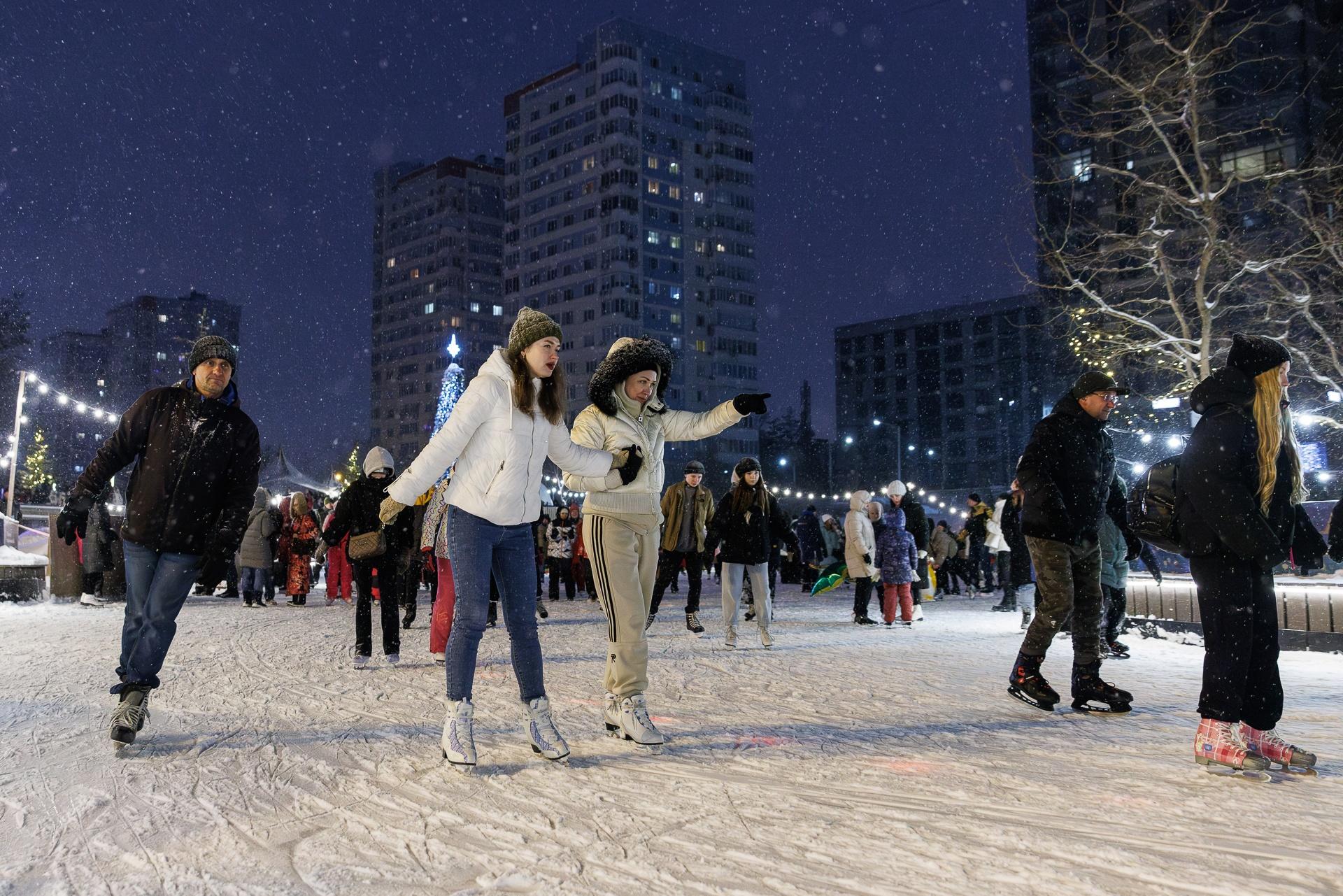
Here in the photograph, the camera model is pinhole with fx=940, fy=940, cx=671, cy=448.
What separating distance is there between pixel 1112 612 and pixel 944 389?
94940 millimetres

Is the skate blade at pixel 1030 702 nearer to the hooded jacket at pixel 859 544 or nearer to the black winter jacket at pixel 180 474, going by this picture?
the black winter jacket at pixel 180 474

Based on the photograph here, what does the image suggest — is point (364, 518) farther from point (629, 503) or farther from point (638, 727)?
point (638, 727)

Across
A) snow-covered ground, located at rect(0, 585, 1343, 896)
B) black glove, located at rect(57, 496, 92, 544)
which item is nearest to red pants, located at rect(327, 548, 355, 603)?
snow-covered ground, located at rect(0, 585, 1343, 896)

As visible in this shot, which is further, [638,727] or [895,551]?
[895,551]

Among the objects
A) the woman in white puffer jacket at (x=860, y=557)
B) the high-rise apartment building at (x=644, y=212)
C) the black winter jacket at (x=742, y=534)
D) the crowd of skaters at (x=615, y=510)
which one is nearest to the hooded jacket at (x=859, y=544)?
the woman in white puffer jacket at (x=860, y=557)

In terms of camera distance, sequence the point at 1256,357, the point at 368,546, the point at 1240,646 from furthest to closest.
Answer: the point at 368,546
the point at 1256,357
the point at 1240,646

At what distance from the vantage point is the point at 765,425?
82062 mm

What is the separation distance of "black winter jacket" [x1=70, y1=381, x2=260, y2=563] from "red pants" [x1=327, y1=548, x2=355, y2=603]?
1091cm

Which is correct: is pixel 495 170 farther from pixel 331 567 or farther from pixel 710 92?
pixel 331 567

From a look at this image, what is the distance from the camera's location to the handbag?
7.41m

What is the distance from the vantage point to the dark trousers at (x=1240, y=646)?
3.86m

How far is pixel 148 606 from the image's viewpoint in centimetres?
434

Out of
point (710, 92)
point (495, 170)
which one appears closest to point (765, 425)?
point (710, 92)

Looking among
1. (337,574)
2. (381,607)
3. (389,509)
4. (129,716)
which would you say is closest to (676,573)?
(381,607)
